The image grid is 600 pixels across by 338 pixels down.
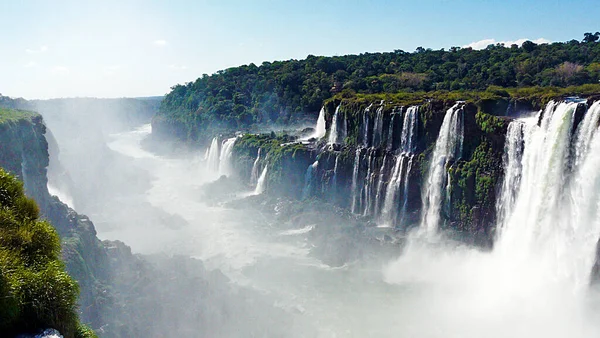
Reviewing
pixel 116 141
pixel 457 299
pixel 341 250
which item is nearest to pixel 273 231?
pixel 341 250

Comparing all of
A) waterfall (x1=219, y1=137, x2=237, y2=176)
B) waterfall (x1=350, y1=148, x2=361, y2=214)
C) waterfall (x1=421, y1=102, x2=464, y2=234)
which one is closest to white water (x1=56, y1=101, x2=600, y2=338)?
waterfall (x1=421, y1=102, x2=464, y2=234)

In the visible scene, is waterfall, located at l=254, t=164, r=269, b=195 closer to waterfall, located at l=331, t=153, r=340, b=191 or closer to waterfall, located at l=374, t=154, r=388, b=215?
waterfall, located at l=331, t=153, r=340, b=191

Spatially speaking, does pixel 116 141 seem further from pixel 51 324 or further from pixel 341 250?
pixel 51 324

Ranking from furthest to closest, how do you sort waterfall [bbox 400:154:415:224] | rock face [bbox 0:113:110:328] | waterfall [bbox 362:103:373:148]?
waterfall [bbox 362:103:373:148]
waterfall [bbox 400:154:415:224]
rock face [bbox 0:113:110:328]

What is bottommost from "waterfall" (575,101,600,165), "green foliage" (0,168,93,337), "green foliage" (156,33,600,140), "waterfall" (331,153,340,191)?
"waterfall" (331,153,340,191)

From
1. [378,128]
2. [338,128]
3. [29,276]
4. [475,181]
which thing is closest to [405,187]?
[475,181]

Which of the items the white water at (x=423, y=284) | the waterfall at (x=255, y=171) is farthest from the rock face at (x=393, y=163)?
the white water at (x=423, y=284)

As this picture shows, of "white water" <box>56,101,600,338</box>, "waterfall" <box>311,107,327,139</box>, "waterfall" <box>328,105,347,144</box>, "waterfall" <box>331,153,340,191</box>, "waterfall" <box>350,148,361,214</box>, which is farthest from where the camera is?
"waterfall" <box>311,107,327,139</box>

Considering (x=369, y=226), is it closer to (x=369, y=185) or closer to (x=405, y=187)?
(x=369, y=185)
